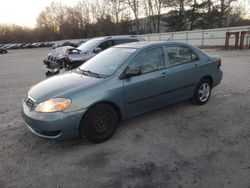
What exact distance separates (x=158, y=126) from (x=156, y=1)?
4508 cm

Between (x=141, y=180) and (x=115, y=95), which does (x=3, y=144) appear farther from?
(x=141, y=180)

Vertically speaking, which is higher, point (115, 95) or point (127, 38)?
point (127, 38)

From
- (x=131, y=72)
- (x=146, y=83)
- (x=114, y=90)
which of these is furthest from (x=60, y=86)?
(x=146, y=83)

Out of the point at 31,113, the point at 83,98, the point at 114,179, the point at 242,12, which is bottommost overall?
the point at 114,179

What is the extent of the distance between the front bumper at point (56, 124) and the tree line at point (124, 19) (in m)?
33.5

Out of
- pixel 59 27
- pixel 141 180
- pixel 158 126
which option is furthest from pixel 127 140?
pixel 59 27

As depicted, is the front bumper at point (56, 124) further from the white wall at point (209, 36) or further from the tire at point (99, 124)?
the white wall at point (209, 36)

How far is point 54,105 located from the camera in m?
3.10

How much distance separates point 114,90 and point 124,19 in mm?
48264

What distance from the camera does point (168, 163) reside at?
2.90 meters

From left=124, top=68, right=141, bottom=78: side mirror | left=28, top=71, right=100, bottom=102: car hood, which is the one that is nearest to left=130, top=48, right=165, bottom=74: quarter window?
left=124, top=68, right=141, bottom=78: side mirror

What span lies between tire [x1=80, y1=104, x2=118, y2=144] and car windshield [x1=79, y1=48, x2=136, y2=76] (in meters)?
0.66

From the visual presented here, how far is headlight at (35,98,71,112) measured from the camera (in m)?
3.08

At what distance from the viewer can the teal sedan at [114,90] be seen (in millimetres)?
3123
